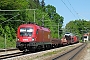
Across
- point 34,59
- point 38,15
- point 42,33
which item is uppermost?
point 38,15

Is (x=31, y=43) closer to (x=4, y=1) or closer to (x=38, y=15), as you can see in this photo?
(x=4, y=1)

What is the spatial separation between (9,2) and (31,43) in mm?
40083

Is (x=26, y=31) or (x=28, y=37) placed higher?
(x=26, y=31)

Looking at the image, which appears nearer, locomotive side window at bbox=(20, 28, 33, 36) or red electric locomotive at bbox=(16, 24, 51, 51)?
red electric locomotive at bbox=(16, 24, 51, 51)

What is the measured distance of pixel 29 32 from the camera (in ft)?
108

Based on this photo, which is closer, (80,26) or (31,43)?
(31,43)

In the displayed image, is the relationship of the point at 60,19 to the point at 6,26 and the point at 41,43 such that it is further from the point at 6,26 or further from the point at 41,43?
the point at 41,43

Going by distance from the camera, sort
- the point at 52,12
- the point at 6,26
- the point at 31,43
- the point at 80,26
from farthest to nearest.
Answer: the point at 80,26 → the point at 52,12 → the point at 6,26 → the point at 31,43

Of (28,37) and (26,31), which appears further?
(26,31)

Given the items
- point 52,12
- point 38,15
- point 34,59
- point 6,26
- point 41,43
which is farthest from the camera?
point 52,12

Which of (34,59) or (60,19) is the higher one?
(60,19)

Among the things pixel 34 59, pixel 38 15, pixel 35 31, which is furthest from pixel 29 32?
pixel 38 15

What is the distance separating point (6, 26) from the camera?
69.3 m

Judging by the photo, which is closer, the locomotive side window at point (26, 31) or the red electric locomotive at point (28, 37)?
the red electric locomotive at point (28, 37)
